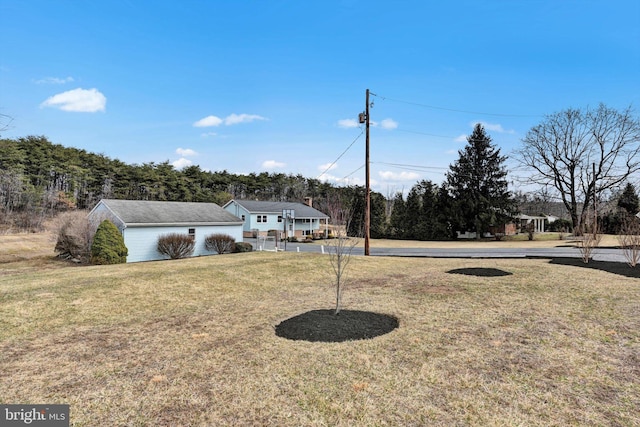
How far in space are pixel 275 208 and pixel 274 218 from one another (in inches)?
60.4

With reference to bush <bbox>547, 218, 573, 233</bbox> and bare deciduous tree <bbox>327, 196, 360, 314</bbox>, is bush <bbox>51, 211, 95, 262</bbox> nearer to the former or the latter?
bare deciduous tree <bbox>327, 196, 360, 314</bbox>

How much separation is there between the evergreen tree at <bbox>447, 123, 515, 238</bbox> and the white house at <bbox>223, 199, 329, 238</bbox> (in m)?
17.0

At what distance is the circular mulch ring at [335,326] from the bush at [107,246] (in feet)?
51.7

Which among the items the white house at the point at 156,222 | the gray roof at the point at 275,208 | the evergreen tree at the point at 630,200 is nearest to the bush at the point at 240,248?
the white house at the point at 156,222

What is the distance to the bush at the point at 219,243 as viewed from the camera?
2417cm

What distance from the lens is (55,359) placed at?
4656mm

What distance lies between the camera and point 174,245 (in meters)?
21.5

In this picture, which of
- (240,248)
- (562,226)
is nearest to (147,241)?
(240,248)

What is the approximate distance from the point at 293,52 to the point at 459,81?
8.97m

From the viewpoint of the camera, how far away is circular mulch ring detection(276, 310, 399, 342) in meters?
5.44

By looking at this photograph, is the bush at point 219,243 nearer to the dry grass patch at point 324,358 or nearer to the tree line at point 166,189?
the tree line at point 166,189

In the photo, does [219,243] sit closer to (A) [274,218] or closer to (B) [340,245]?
(B) [340,245]

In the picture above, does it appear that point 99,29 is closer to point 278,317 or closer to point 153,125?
point 153,125

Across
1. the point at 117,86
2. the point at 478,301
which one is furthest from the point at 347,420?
the point at 117,86
